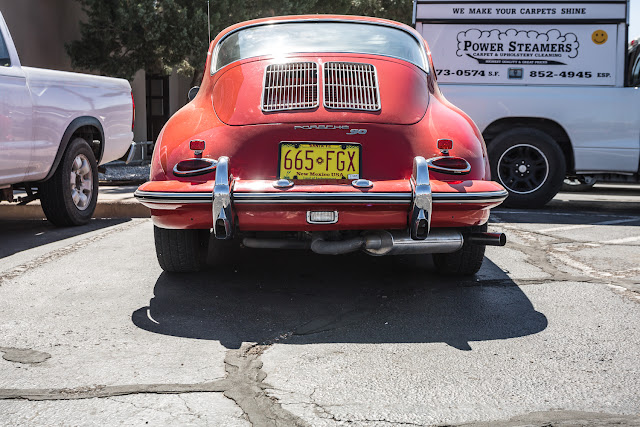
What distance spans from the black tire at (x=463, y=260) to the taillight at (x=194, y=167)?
5.02 ft

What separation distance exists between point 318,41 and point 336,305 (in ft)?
5.53

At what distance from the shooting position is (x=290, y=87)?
4227 mm

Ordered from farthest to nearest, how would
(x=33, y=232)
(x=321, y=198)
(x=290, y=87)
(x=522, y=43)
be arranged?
(x=522, y=43) → (x=33, y=232) → (x=290, y=87) → (x=321, y=198)

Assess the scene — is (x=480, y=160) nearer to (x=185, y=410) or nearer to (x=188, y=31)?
(x=185, y=410)

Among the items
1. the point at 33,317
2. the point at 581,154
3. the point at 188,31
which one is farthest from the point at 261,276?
the point at 188,31

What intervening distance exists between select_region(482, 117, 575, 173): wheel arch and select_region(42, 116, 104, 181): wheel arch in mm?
4125

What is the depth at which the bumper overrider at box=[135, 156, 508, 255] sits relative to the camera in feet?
12.2

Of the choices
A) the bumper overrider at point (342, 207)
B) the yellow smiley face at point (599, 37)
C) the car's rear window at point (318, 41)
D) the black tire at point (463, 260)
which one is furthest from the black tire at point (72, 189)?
the yellow smiley face at point (599, 37)

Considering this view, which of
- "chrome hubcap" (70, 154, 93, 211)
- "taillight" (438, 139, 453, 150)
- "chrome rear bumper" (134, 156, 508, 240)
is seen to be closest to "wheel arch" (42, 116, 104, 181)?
"chrome hubcap" (70, 154, 93, 211)

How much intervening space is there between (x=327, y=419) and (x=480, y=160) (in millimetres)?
2022

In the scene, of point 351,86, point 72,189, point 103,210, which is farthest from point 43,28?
point 351,86

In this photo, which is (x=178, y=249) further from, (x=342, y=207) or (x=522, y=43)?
(x=522, y=43)

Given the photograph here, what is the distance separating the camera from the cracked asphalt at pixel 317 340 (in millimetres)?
2639

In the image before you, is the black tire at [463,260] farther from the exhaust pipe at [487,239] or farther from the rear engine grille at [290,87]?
the rear engine grille at [290,87]
